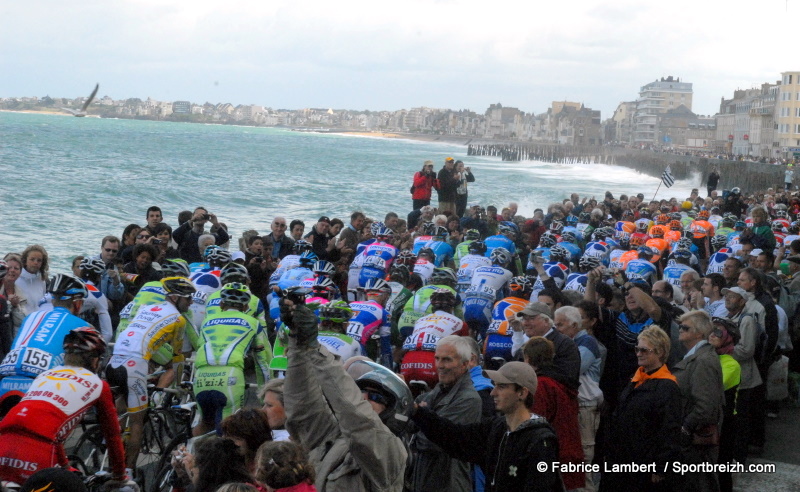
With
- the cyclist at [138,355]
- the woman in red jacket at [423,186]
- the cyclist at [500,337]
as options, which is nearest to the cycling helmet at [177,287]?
the cyclist at [138,355]

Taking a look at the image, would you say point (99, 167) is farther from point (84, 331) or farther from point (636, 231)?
point (84, 331)

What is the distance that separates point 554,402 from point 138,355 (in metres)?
3.17

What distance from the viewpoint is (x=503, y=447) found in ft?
16.1

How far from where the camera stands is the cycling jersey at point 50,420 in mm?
4953

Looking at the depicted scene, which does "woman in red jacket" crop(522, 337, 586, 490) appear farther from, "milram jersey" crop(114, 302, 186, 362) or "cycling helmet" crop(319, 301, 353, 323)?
"milram jersey" crop(114, 302, 186, 362)

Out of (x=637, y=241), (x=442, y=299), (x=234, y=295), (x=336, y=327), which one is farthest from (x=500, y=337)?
(x=637, y=241)

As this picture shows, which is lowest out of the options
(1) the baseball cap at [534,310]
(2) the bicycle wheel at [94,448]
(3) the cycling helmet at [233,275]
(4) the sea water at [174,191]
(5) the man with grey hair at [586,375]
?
(4) the sea water at [174,191]

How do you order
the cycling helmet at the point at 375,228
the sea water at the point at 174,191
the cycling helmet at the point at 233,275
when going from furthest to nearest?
1. the sea water at the point at 174,191
2. the cycling helmet at the point at 375,228
3. the cycling helmet at the point at 233,275

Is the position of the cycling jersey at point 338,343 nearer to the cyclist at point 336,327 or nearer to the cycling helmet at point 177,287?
the cyclist at point 336,327

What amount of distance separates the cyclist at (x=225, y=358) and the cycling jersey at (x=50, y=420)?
133cm

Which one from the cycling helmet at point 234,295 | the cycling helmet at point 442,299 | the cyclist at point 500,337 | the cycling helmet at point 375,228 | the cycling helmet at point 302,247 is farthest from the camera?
the cycling helmet at point 375,228

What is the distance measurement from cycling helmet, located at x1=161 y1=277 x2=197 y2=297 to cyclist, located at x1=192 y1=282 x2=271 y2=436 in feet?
1.43

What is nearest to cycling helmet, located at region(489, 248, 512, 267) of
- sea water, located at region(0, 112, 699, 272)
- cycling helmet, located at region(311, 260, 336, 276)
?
cycling helmet, located at region(311, 260, 336, 276)

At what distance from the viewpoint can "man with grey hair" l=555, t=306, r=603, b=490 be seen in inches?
279
